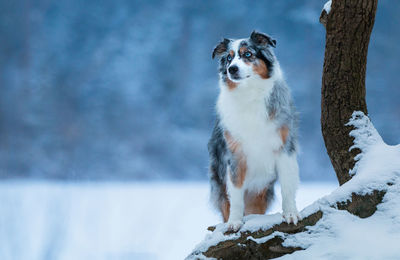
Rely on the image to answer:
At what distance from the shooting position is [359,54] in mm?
2652

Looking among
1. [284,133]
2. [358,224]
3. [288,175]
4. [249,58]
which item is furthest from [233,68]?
[358,224]

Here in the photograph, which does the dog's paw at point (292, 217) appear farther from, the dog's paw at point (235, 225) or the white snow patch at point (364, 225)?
the dog's paw at point (235, 225)

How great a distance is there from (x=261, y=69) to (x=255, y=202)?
0.92 metres

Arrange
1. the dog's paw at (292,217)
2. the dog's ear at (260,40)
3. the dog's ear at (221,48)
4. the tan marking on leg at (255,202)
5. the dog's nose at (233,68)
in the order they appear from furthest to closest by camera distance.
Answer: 1. the tan marking on leg at (255,202)
2. the dog's ear at (221,48)
3. the dog's ear at (260,40)
4. the dog's nose at (233,68)
5. the dog's paw at (292,217)

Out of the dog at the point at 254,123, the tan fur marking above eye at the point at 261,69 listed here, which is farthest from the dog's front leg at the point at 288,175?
the tan fur marking above eye at the point at 261,69

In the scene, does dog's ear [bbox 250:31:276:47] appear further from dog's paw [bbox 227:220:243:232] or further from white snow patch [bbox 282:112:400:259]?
dog's paw [bbox 227:220:243:232]

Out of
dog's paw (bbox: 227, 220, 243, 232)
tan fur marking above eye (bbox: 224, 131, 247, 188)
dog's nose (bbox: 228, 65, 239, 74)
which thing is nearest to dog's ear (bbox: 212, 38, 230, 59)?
dog's nose (bbox: 228, 65, 239, 74)

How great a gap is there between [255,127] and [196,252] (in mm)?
806

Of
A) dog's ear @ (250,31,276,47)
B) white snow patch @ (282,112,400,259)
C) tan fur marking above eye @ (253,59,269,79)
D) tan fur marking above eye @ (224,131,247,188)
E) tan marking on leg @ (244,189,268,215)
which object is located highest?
dog's ear @ (250,31,276,47)

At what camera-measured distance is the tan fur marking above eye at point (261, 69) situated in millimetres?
2605

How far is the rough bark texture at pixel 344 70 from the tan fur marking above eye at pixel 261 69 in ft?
1.33

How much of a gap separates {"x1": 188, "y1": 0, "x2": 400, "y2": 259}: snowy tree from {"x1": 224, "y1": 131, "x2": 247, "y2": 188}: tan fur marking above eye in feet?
0.98

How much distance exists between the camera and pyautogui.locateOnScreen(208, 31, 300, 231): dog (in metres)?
2.54

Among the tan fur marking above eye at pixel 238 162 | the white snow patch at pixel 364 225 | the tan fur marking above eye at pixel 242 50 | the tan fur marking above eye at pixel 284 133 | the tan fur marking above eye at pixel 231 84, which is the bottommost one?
the white snow patch at pixel 364 225
